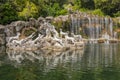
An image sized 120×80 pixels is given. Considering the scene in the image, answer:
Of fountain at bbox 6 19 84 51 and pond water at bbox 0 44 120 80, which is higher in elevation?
fountain at bbox 6 19 84 51

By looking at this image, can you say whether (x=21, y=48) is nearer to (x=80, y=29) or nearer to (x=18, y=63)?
(x=18, y=63)

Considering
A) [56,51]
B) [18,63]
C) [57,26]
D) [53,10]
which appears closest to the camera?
[18,63]

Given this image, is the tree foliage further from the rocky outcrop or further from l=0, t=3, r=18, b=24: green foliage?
the rocky outcrop

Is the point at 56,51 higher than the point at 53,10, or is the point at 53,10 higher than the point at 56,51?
the point at 53,10

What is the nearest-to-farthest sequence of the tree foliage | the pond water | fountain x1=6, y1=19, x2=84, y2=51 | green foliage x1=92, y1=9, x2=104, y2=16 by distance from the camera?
1. the pond water
2. fountain x1=6, y1=19, x2=84, y2=51
3. the tree foliage
4. green foliage x1=92, y1=9, x2=104, y2=16

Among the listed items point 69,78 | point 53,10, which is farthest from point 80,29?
point 69,78

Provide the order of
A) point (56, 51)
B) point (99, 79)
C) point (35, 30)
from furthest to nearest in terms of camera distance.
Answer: point (35, 30) < point (56, 51) < point (99, 79)

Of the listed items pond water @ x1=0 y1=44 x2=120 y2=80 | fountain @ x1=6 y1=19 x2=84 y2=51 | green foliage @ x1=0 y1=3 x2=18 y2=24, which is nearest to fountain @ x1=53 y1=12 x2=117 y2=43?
green foliage @ x1=0 y1=3 x2=18 y2=24

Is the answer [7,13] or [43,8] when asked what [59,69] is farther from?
[43,8]

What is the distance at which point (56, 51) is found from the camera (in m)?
57.9

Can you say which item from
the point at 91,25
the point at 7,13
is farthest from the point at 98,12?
the point at 7,13

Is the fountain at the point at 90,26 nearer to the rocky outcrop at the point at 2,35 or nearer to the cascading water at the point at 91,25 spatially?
the cascading water at the point at 91,25

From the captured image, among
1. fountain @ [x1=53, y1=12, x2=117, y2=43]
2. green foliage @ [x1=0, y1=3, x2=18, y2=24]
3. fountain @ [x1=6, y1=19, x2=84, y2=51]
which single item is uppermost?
green foliage @ [x1=0, y1=3, x2=18, y2=24]

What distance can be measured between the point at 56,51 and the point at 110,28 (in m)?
36.7
